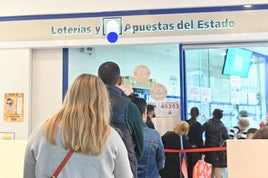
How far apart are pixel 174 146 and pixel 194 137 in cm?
71

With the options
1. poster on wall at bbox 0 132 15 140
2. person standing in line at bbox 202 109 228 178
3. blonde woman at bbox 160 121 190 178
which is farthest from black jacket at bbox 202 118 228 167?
poster on wall at bbox 0 132 15 140

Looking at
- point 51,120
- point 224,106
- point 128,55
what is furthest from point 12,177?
point 224,106

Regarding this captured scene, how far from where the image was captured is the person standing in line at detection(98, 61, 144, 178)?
230 cm

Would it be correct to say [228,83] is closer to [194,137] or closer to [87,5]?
[194,137]

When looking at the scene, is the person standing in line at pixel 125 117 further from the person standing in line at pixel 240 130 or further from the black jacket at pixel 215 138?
the person standing in line at pixel 240 130

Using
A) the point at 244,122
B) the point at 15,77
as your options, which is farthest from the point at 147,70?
the point at 15,77

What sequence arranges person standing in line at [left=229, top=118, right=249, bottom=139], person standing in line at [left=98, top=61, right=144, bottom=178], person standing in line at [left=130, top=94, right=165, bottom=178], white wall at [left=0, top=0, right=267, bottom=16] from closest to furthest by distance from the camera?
person standing in line at [left=98, top=61, right=144, bottom=178] → person standing in line at [left=130, top=94, right=165, bottom=178] → white wall at [left=0, top=0, right=267, bottom=16] → person standing in line at [left=229, top=118, right=249, bottom=139]

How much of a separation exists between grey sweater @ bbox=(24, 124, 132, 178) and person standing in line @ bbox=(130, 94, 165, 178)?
139 centimetres

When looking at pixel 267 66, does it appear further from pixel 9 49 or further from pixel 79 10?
pixel 9 49

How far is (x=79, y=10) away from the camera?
17.7ft

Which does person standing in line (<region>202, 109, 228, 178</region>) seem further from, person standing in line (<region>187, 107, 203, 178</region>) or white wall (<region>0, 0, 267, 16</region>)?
white wall (<region>0, 0, 267, 16</region>)

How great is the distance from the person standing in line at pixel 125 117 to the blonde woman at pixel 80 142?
0.55m

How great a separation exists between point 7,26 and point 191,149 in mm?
3263

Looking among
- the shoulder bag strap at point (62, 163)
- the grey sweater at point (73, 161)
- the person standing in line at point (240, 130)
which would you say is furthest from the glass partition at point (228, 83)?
the shoulder bag strap at point (62, 163)
